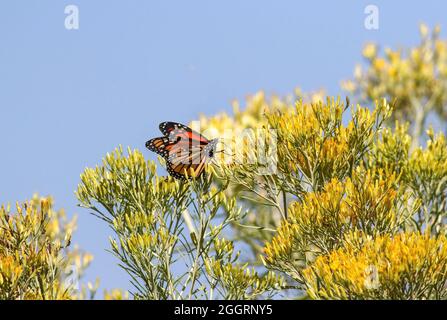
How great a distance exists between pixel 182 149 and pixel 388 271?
3095 mm

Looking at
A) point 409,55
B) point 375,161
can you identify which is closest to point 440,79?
point 409,55

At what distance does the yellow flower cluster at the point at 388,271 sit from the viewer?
7434 mm

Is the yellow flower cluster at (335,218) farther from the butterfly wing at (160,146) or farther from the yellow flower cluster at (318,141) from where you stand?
the butterfly wing at (160,146)

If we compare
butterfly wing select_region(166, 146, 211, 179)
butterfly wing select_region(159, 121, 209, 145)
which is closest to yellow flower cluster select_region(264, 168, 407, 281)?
butterfly wing select_region(166, 146, 211, 179)

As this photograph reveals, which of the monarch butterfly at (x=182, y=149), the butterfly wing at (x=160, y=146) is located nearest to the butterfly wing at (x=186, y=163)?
the monarch butterfly at (x=182, y=149)

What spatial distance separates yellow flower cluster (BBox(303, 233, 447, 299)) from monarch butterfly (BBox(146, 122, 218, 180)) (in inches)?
85.9

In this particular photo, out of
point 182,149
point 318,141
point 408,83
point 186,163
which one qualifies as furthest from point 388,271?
point 408,83

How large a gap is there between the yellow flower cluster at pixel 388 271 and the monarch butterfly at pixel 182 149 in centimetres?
218

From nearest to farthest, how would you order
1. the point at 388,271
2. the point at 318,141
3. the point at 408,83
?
the point at 388,271 → the point at 318,141 → the point at 408,83

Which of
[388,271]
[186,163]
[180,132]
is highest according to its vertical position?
[180,132]

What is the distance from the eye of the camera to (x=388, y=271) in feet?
24.4

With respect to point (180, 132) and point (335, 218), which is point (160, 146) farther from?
point (335, 218)
